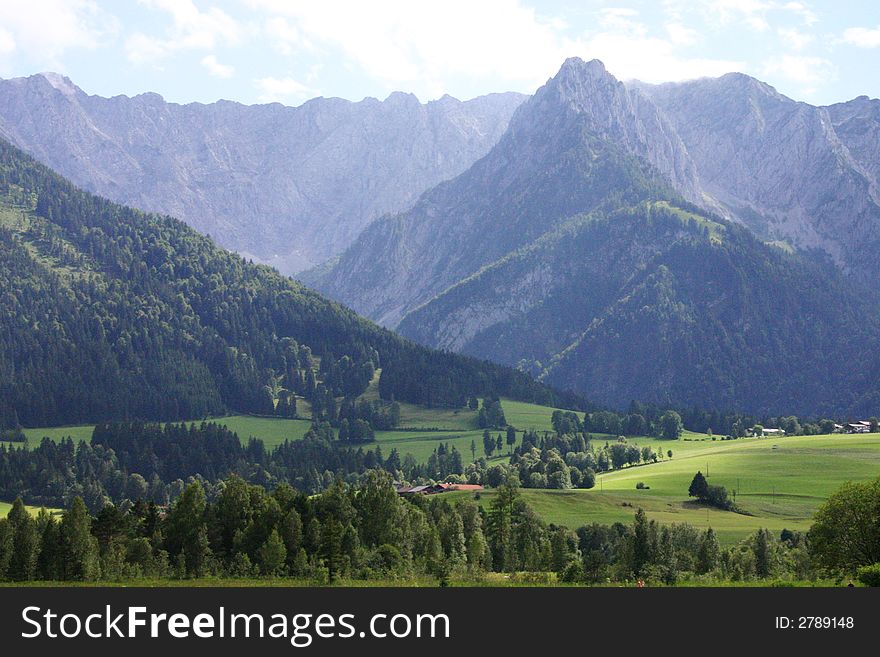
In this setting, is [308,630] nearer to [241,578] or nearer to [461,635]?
[461,635]

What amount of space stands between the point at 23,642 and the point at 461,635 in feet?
81.0

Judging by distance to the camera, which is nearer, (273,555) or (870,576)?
(870,576)

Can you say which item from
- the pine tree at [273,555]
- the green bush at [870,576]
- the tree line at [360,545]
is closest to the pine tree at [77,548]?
the tree line at [360,545]

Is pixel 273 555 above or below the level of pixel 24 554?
below

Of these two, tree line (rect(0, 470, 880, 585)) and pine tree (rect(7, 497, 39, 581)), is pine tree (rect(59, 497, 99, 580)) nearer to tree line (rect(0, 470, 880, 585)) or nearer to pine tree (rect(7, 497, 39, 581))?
tree line (rect(0, 470, 880, 585))

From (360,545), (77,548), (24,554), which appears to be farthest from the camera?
(360,545)

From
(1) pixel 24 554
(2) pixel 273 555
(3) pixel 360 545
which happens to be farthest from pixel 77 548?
(3) pixel 360 545

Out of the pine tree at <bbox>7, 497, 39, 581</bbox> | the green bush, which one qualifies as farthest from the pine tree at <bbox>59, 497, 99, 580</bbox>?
the green bush

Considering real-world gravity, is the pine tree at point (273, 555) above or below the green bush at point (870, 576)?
below

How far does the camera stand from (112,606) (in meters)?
68.9

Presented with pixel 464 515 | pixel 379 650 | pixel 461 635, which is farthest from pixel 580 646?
pixel 464 515

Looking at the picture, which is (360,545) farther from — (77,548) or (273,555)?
(77,548)

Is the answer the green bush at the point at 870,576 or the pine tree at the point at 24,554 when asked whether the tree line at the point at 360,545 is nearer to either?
the pine tree at the point at 24,554

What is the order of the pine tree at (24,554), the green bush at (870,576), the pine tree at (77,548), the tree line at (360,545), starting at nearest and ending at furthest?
1. the green bush at (870,576)
2. the tree line at (360,545)
3. the pine tree at (77,548)
4. the pine tree at (24,554)
